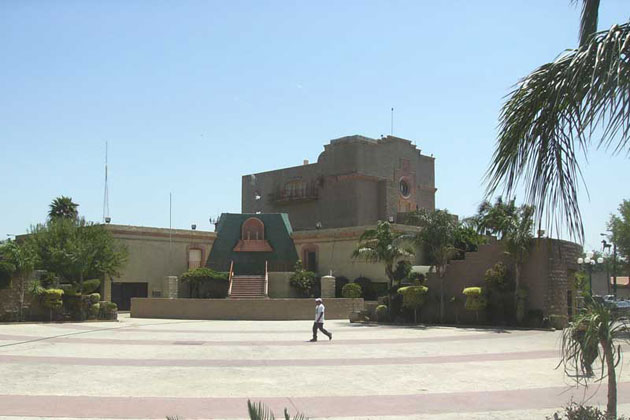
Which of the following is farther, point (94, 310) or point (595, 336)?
point (94, 310)

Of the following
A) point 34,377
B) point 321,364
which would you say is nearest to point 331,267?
point 321,364

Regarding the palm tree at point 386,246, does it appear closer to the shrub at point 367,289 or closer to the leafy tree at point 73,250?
the shrub at point 367,289

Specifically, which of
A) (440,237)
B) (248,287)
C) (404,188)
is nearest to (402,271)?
(440,237)

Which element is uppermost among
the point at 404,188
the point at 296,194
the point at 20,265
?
the point at 404,188

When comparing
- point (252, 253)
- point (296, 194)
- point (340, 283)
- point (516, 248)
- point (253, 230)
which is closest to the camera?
point (516, 248)

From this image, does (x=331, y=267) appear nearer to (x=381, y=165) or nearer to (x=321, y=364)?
(x=381, y=165)

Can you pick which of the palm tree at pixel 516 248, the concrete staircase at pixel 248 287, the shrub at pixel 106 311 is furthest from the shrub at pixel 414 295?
the shrub at pixel 106 311

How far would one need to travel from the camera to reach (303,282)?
4325 cm

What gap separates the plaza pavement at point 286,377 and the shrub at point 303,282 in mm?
19114

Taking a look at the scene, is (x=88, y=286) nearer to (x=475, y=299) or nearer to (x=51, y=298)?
(x=51, y=298)

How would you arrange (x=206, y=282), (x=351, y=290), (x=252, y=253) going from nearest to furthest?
Answer: (x=351, y=290) < (x=206, y=282) < (x=252, y=253)

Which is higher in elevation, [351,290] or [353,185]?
[353,185]

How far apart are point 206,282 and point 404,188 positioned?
2200 cm

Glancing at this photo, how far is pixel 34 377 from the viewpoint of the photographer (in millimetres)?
13578
